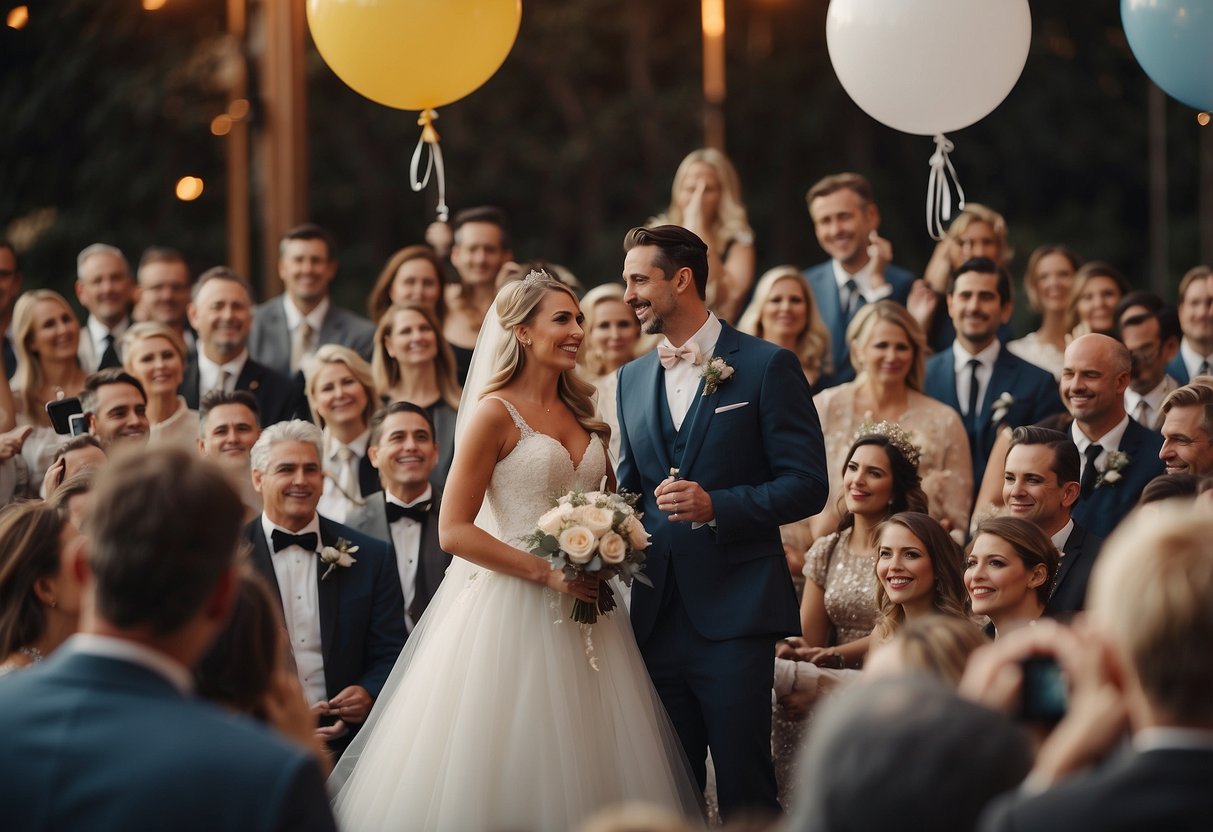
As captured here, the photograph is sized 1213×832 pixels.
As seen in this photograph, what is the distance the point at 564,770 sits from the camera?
4.86m

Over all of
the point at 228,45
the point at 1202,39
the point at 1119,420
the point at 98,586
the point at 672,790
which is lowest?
the point at 672,790

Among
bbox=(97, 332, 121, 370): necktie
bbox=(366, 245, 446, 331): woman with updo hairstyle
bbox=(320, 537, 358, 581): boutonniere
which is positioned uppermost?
bbox=(366, 245, 446, 331): woman with updo hairstyle

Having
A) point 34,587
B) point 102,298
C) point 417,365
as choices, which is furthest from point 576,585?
point 102,298

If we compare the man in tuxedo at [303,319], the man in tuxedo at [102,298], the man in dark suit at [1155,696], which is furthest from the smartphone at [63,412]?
the man in dark suit at [1155,696]

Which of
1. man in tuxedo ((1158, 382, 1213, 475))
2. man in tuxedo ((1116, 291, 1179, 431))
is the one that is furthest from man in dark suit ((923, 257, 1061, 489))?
man in tuxedo ((1158, 382, 1213, 475))

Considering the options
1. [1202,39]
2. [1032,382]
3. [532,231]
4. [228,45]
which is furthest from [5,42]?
[532,231]

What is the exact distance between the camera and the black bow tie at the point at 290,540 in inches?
238

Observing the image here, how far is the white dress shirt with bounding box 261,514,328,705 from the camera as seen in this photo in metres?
5.99

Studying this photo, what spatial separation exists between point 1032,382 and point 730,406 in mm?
2581

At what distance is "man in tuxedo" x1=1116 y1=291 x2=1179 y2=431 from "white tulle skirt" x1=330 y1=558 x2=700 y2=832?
3.32 meters

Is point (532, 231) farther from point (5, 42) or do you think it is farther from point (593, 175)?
point (5, 42)

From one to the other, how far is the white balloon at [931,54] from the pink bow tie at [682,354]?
1.46 meters

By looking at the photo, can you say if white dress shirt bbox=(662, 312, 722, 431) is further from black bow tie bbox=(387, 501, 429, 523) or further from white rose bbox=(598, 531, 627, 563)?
black bow tie bbox=(387, 501, 429, 523)

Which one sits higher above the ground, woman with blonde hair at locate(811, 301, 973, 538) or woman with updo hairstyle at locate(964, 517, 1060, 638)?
woman with blonde hair at locate(811, 301, 973, 538)
